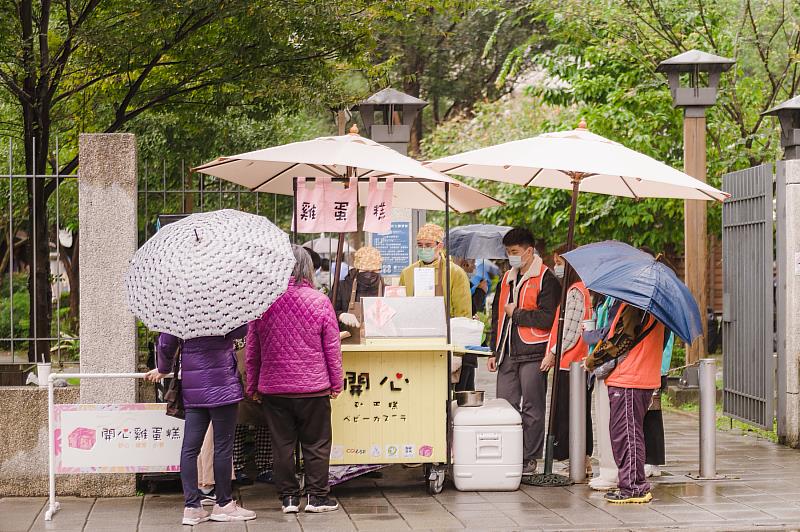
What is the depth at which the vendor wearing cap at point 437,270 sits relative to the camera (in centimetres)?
930

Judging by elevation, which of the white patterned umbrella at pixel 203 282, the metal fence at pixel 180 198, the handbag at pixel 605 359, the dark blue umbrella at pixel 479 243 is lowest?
the handbag at pixel 605 359

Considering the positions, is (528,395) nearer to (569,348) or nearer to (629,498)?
(569,348)

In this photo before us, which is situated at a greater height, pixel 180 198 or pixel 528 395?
pixel 180 198

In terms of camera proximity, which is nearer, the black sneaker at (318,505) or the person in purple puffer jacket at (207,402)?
the person in purple puffer jacket at (207,402)

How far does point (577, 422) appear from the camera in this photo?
8383mm

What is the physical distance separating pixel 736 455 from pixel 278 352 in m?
4.80

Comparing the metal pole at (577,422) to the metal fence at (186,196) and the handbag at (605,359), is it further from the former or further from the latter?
the metal fence at (186,196)

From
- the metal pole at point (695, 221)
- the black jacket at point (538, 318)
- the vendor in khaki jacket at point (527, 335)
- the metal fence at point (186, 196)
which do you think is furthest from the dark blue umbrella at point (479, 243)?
the black jacket at point (538, 318)

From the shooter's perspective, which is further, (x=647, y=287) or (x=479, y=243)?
(x=479, y=243)

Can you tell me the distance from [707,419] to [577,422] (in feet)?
3.59

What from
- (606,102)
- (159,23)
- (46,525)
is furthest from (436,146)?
(46,525)

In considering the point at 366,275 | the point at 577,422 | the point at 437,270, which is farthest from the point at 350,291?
the point at 577,422

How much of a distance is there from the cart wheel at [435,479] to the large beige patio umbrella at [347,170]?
1135 mm

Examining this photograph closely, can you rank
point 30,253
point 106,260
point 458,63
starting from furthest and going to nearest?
point 458,63, point 30,253, point 106,260
